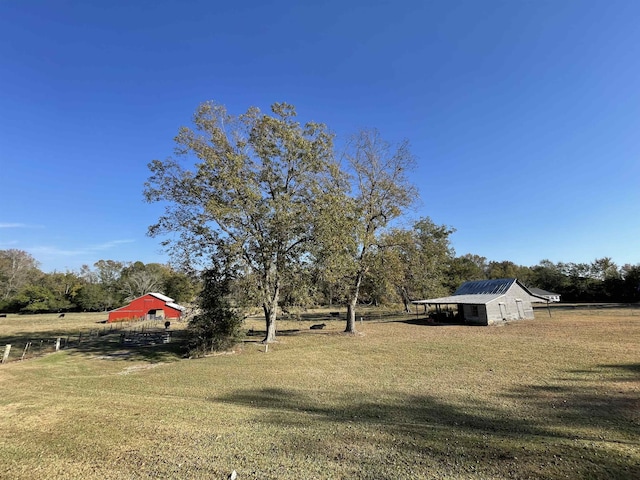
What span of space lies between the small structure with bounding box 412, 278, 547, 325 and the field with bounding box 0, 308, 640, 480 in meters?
14.9

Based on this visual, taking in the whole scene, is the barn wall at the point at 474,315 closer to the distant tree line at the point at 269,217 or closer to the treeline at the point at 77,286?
the distant tree line at the point at 269,217

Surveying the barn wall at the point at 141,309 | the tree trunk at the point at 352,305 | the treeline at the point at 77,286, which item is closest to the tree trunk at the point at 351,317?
the tree trunk at the point at 352,305

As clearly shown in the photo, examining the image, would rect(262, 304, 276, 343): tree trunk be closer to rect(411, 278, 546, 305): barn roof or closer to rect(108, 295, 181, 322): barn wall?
rect(411, 278, 546, 305): barn roof

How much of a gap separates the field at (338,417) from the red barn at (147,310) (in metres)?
39.1

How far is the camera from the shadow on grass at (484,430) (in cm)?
502

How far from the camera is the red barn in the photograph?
2108 inches

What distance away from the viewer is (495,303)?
32.6m

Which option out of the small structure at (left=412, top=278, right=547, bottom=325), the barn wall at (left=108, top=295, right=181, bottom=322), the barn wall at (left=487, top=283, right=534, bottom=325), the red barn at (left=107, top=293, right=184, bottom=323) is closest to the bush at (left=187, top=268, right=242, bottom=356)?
the small structure at (left=412, top=278, right=547, bottom=325)

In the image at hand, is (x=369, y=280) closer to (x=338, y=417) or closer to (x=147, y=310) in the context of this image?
(x=338, y=417)

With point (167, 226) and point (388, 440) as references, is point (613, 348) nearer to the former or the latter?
point (388, 440)

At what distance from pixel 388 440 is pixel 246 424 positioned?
3.16 meters

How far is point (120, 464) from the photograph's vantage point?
5.10 metres

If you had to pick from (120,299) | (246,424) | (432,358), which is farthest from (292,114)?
(120,299)

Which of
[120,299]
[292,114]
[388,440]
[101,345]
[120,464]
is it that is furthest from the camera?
[120,299]
